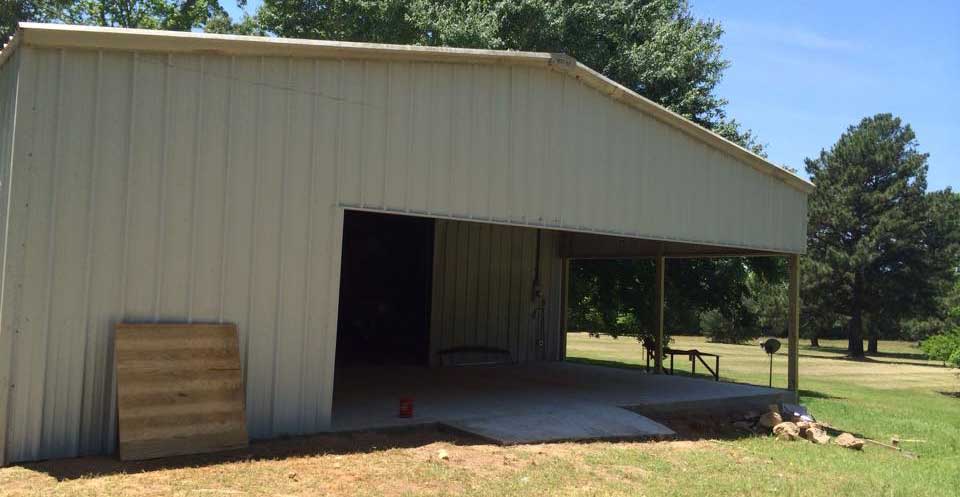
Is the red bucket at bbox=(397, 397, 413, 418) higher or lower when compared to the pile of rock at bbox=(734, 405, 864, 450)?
higher

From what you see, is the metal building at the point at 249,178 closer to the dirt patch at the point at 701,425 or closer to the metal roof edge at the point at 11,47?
the metal roof edge at the point at 11,47

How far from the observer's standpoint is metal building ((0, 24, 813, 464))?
604cm

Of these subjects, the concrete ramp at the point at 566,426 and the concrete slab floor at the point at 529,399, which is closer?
the concrete ramp at the point at 566,426

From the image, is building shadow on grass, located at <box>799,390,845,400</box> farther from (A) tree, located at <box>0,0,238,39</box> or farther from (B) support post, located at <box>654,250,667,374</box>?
(A) tree, located at <box>0,0,238,39</box>

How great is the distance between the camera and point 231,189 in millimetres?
6938

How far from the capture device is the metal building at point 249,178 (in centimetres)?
604

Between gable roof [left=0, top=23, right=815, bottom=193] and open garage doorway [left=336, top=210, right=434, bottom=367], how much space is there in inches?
237

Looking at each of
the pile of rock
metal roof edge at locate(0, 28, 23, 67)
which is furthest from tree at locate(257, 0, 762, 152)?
metal roof edge at locate(0, 28, 23, 67)

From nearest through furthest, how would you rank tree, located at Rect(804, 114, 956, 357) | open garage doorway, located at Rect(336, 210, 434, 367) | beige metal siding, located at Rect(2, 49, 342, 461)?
beige metal siding, located at Rect(2, 49, 342, 461) → open garage doorway, located at Rect(336, 210, 434, 367) → tree, located at Rect(804, 114, 956, 357)

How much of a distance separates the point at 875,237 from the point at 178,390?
3701 centimetres

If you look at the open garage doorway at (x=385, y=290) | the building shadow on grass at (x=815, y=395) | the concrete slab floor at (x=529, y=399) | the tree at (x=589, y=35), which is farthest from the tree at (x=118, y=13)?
the building shadow on grass at (x=815, y=395)

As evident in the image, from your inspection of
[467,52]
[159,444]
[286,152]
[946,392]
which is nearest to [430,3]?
[467,52]

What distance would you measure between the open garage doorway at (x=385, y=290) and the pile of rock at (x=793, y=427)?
6.18m

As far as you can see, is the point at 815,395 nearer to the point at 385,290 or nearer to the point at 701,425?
the point at 701,425
